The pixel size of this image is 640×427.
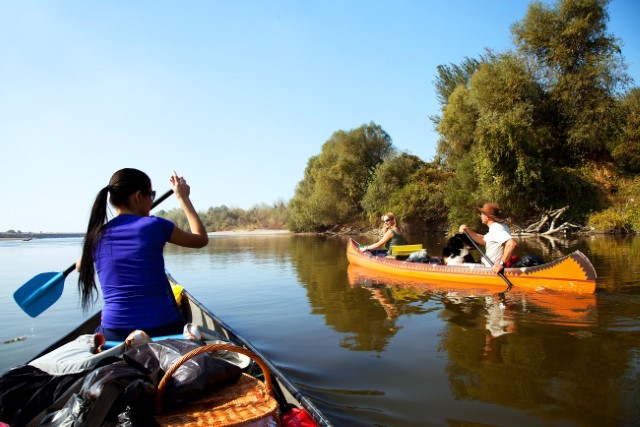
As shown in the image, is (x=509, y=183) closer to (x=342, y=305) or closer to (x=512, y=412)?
(x=342, y=305)

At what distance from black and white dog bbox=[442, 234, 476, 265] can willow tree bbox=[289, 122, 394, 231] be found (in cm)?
2988

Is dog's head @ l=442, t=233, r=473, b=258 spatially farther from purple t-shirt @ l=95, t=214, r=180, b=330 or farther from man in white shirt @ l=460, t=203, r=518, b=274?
purple t-shirt @ l=95, t=214, r=180, b=330

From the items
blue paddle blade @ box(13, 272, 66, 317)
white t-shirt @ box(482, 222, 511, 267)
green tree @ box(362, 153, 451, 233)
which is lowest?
blue paddle blade @ box(13, 272, 66, 317)

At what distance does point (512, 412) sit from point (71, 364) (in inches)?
110

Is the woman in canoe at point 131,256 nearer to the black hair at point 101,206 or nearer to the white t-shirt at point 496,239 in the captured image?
the black hair at point 101,206

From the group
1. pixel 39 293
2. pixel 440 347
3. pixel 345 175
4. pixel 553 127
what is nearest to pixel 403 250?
pixel 440 347

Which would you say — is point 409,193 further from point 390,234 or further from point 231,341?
point 231,341

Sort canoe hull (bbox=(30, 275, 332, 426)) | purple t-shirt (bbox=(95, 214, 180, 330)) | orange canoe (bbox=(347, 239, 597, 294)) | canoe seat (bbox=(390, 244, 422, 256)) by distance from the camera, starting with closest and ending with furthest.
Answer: canoe hull (bbox=(30, 275, 332, 426))
purple t-shirt (bbox=(95, 214, 180, 330))
orange canoe (bbox=(347, 239, 597, 294))
canoe seat (bbox=(390, 244, 422, 256))

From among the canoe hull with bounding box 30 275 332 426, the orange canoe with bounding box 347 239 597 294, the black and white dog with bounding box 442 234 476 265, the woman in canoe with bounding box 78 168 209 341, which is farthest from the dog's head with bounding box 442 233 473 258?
the woman in canoe with bounding box 78 168 209 341

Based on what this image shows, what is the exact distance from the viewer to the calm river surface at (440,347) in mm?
3107

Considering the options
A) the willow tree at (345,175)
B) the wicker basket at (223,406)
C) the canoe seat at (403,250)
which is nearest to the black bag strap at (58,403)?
Answer: the wicker basket at (223,406)

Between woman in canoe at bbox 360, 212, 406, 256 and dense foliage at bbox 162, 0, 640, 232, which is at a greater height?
dense foliage at bbox 162, 0, 640, 232

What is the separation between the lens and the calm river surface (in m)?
3.11

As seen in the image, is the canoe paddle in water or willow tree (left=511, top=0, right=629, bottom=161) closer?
the canoe paddle in water
